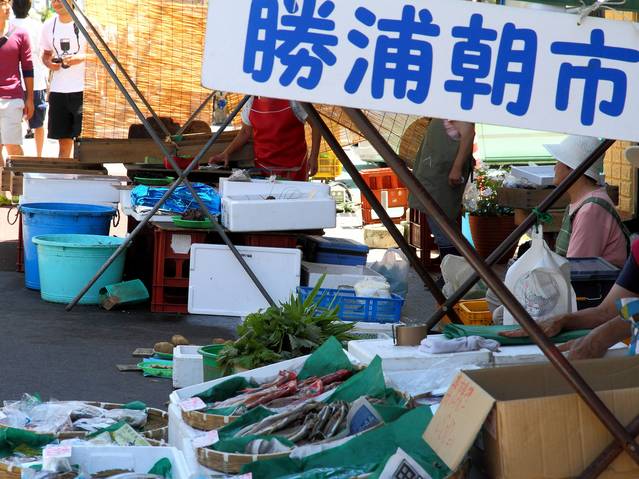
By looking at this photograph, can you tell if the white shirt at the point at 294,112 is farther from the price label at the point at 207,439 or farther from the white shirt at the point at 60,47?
the price label at the point at 207,439

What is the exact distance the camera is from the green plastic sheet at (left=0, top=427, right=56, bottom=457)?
4.03 metres

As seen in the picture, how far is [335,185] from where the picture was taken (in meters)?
14.8

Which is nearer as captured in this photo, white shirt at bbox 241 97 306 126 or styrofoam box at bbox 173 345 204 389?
styrofoam box at bbox 173 345 204 389

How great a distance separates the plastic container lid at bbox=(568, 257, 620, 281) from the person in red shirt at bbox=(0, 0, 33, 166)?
29.5ft

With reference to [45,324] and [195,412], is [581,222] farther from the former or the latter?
[45,324]

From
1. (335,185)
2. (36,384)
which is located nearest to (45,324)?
(36,384)

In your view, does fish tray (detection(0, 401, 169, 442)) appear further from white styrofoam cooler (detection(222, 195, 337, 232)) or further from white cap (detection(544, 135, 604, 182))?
white styrofoam cooler (detection(222, 195, 337, 232))

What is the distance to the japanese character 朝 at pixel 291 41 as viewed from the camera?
8.52 feet

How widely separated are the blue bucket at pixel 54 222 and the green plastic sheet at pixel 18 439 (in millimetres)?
4721

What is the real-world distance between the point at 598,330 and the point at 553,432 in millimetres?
1114

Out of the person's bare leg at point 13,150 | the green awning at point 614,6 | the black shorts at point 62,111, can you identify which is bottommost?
the person's bare leg at point 13,150

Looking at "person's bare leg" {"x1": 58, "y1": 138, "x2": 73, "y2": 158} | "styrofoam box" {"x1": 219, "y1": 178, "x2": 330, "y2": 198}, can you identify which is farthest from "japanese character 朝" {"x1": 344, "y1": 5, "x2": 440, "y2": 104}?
"person's bare leg" {"x1": 58, "y1": 138, "x2": 73, "y2": 158}

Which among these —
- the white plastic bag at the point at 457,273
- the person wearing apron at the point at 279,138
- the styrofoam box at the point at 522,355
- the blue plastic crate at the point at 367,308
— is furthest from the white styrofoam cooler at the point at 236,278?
the styrofoam box at the point at 522,355

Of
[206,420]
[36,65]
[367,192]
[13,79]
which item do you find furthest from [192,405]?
[36,65]
